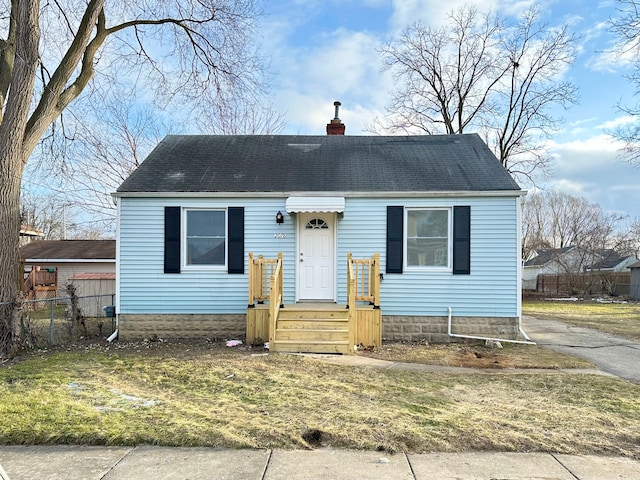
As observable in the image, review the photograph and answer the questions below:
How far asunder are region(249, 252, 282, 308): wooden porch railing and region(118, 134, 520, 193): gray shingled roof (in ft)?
5.06

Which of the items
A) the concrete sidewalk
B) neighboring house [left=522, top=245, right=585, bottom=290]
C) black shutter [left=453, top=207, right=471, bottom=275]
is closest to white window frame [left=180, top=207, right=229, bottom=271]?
black shutter [left=453, top=207, right=471, bottom=275]

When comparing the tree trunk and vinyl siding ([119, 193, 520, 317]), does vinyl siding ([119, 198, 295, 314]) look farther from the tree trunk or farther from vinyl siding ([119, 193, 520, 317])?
the tree trunk

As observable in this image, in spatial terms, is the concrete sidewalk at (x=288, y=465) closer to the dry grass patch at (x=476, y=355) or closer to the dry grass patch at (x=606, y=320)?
the dry grass patch at (x=476, y=355)

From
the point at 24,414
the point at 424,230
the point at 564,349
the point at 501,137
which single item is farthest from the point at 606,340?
the point at 501,137

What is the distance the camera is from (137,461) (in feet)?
10.7

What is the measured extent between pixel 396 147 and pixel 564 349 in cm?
571

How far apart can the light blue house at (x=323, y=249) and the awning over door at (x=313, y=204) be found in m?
0.05

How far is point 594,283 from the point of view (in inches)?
1002

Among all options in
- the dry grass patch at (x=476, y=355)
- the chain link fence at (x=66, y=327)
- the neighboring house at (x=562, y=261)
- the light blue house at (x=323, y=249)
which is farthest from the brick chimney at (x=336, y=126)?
the neighboring house at (x=562, y=261)

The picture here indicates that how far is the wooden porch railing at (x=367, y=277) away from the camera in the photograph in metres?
7.98

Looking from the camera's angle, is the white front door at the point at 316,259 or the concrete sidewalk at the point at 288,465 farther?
the white front door at the point at 316,259

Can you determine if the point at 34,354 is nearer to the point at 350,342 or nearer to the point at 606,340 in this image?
the point at 350,342

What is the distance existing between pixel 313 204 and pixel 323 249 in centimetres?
105

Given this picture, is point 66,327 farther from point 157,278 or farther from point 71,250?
point 71,250
